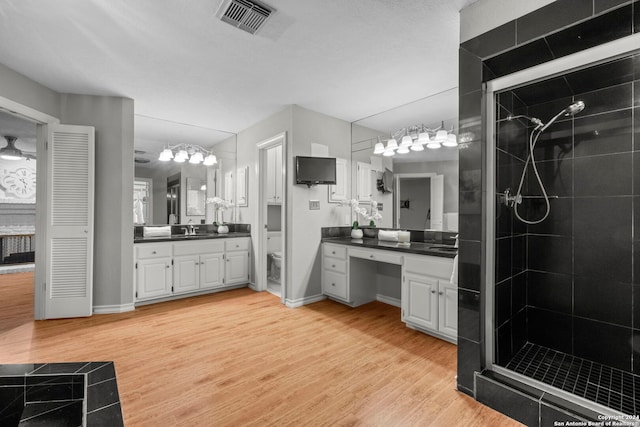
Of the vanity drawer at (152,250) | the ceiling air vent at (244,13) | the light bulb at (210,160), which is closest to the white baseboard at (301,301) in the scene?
the vanity drawer at (152,250)

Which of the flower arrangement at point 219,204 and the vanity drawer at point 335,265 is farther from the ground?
the flower arrangement at point 219,204

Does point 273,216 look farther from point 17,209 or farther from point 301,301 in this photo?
point 17,209

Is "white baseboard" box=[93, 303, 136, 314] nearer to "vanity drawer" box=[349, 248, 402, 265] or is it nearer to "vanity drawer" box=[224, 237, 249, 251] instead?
"vanity drawer" box=[224, 237, 249, 251]

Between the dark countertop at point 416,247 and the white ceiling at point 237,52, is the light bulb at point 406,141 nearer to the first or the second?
the white ceiling at point 237,52

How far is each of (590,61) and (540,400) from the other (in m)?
1.83

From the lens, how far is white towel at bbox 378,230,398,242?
347cm

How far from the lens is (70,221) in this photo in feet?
10.4

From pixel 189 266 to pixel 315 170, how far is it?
7.14 ft

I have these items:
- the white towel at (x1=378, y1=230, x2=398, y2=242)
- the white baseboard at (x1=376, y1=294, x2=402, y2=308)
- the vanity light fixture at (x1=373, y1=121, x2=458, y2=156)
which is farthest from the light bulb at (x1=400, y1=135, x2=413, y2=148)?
the white baseboard at (x1=376, y1=294, x2=402, y2=308)

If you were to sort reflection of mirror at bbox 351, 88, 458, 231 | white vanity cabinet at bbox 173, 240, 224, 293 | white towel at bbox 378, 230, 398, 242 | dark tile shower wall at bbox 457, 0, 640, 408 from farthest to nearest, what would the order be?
white vanity cabinet at bbox 173, 240, 224, 293, white towel at bbox 378, 230, 398, 242, reflection of mirror at bbox 351, 88, 458, 231, dark tile shower wall at bbox 457, 0, 640, 408

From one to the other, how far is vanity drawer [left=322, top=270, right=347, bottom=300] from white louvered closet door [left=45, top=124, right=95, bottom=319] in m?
2.72

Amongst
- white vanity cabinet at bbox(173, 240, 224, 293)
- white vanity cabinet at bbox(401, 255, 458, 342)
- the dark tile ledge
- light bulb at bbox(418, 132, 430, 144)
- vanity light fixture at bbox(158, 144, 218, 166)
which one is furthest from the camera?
vanity light fixture at bbox(158, 144, 218, 166)

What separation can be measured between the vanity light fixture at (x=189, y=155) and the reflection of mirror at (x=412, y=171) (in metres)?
2.35

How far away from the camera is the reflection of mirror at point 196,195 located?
14.5ft
